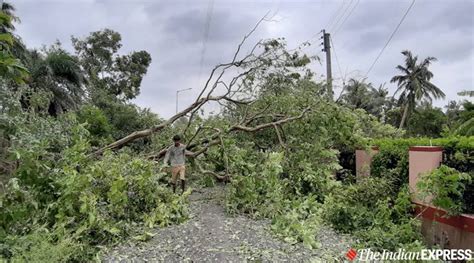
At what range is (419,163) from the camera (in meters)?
6.29

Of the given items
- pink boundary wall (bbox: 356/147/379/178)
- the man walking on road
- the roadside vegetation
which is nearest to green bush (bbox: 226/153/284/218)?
the roadside vegetation

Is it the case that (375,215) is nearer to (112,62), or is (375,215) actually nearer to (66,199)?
(66,199)

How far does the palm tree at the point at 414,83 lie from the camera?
1244 inches

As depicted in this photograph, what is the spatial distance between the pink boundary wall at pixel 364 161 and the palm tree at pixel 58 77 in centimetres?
1199

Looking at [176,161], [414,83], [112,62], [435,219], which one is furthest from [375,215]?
[414,83]

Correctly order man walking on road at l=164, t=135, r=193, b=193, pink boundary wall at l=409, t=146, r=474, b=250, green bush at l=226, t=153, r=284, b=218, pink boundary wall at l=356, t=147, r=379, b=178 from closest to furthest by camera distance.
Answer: pink boundary wall at l=409, t=146, r=474, b=250
green bush at l=226, t=153, r=284, b=218
man walking on road at l=164, t=135, r=193, b=193
pink boundary wall at l=356, t=147, r=379, b=178

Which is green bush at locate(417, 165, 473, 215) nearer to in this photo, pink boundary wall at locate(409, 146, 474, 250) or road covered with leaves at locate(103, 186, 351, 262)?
pink boundary wall at locate(409, 146, 474, 250)

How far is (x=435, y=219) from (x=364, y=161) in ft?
10.1

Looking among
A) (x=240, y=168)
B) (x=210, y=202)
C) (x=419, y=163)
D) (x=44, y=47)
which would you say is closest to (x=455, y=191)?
(x=419, y=163)

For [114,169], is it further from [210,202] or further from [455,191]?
[455,191]

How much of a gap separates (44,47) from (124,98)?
7370 millimetres

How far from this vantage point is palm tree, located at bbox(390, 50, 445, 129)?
31.6 meters

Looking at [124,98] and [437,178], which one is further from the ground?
[124,98]

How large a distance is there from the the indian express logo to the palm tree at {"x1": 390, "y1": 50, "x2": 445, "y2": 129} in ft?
92.2
